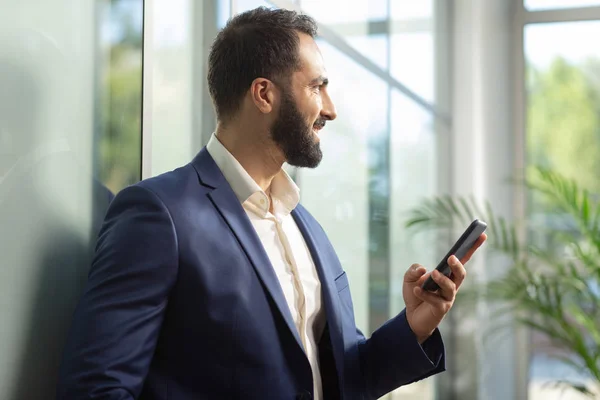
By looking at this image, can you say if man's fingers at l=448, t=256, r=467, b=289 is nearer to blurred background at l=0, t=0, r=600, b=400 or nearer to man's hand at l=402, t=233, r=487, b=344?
man's hand at l=402, t=233, r=487, b=344

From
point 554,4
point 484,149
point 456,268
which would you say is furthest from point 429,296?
point 554,4

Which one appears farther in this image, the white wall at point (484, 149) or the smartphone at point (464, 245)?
the white wall at point (484, 149)

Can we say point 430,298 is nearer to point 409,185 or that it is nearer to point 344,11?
point 344,11

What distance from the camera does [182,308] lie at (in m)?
1.27

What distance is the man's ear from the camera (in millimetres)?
1549

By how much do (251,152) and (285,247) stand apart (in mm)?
207

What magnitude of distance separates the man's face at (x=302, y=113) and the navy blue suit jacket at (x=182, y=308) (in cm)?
17

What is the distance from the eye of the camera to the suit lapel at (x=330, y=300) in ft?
5.08

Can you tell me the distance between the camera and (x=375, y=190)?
3.50 metres

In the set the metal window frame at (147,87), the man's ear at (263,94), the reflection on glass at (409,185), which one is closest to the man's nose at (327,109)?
the man's ear at (263,94)

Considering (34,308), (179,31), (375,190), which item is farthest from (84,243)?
(375,190)

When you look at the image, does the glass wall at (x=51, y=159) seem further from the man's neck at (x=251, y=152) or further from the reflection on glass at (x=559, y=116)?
the reflection on glass at (x=559, y=116)

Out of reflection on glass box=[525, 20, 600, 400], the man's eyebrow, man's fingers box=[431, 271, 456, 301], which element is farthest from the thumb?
reflection on glass box=[525, 20, 600, 400]

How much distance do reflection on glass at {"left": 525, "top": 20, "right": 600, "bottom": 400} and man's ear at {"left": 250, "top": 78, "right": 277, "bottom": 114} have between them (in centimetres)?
455
